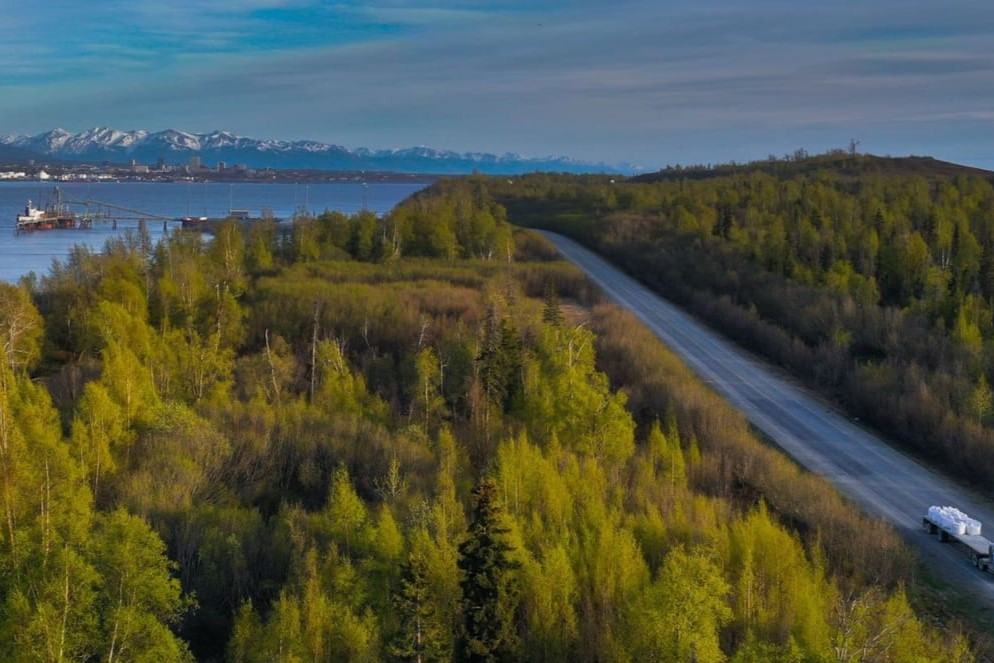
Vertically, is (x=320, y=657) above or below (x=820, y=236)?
below

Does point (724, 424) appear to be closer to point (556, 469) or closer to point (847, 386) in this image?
point (556, 469)

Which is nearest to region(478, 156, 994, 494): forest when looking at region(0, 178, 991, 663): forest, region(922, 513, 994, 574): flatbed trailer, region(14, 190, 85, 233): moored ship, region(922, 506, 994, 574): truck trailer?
region(0, 178, 991, 663): forest

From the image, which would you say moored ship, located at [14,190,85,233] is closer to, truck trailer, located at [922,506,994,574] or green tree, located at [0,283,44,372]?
green tree, located at [0,283,44,372]

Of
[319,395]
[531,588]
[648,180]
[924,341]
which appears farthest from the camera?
[648,180]

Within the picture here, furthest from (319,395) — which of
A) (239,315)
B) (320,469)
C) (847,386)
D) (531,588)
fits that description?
(847,386)

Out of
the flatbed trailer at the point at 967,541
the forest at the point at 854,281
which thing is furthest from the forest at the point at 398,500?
the flatbed trailer at the point at 967,541
